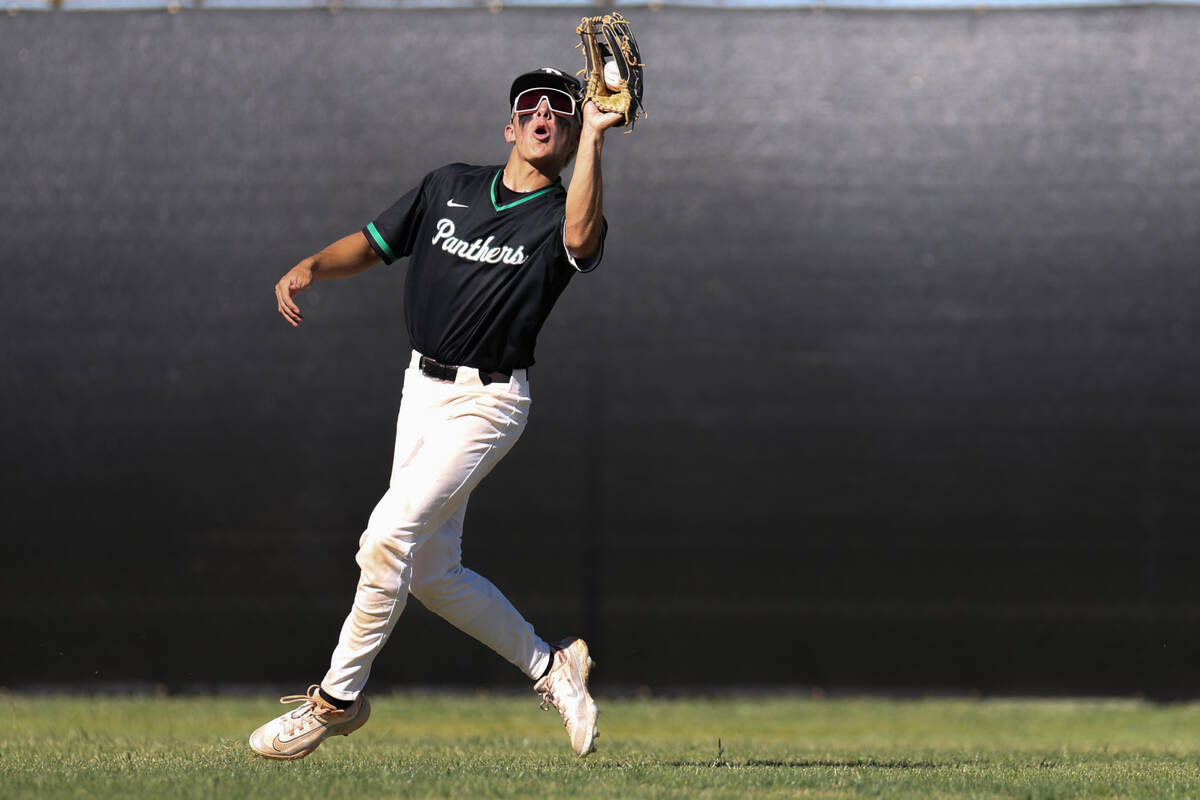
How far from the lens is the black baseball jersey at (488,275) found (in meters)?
4.23

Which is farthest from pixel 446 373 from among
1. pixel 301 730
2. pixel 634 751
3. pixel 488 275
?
pixel 634 751

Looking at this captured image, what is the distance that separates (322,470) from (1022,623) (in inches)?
142

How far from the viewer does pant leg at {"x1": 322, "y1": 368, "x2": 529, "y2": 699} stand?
4.10 meters

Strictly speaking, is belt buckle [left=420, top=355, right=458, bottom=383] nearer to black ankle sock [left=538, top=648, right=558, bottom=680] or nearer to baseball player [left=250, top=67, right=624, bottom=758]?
baseball player [left=250, top=67, right=624, bottom=758]

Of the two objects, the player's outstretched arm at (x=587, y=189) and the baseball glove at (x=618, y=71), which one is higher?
the baseball glove at (x=618, y=71)

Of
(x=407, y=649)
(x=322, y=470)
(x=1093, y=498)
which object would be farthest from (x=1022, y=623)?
(x=322, y=470)

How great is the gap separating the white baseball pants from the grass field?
1.19 ft

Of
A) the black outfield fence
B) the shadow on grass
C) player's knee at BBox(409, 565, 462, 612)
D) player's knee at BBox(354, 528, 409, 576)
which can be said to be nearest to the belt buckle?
player's knee at BBox(354, 528, 409, 576)

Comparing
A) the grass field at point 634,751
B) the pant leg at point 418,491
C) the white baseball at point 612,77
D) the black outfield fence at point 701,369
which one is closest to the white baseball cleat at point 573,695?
the grass field at point 634,751

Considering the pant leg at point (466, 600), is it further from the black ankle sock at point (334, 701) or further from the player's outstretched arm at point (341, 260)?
the player's outstretched arm at point (341, 260)

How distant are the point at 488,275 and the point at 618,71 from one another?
731mm

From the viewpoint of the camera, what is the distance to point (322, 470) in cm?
699

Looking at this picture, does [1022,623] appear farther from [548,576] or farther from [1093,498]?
[548,576]

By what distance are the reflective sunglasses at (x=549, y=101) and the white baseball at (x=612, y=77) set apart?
31 centimetres
